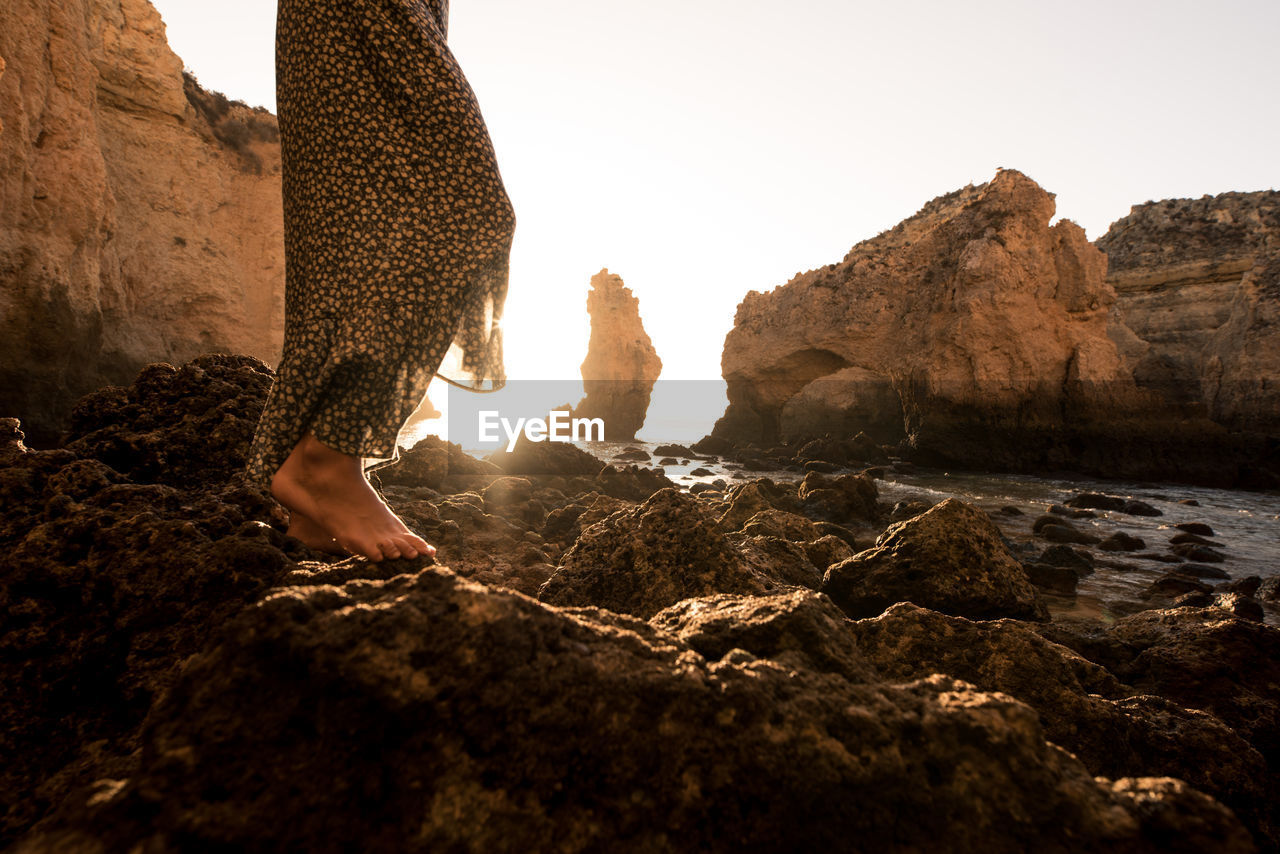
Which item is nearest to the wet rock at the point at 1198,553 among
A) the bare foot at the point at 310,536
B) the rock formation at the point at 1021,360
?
the bare foot at the point at 310,536

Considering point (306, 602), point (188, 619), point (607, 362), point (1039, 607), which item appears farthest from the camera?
point (607, 362)

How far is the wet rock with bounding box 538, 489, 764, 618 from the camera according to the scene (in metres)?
1.80

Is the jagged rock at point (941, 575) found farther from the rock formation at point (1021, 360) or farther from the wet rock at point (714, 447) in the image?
the wet rock at point (714, 447)

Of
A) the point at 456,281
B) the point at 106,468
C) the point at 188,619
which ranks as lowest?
the point at 188,619

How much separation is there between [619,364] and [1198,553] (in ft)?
97.9

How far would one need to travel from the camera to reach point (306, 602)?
0.76 m

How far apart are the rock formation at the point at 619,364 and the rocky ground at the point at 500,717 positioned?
106ft

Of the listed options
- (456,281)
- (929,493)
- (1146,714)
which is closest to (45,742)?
(456,281)

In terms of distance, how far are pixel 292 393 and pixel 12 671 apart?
0.71 metres

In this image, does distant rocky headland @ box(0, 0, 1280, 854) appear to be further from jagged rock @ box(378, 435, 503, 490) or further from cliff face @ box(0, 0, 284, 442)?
cliff face @ box(0, 0, 284, 442)

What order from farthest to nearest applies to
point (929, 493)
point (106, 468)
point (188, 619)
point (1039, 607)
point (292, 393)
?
point (929, 493), point (1039, 607), point (106, 468), point (292, 393), point (188, 619)

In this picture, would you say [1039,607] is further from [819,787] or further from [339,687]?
[339,687]

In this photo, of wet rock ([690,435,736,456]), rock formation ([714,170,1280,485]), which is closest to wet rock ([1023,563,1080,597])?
rock formation ([714,170,1280,485])

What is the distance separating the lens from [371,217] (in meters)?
1.50
